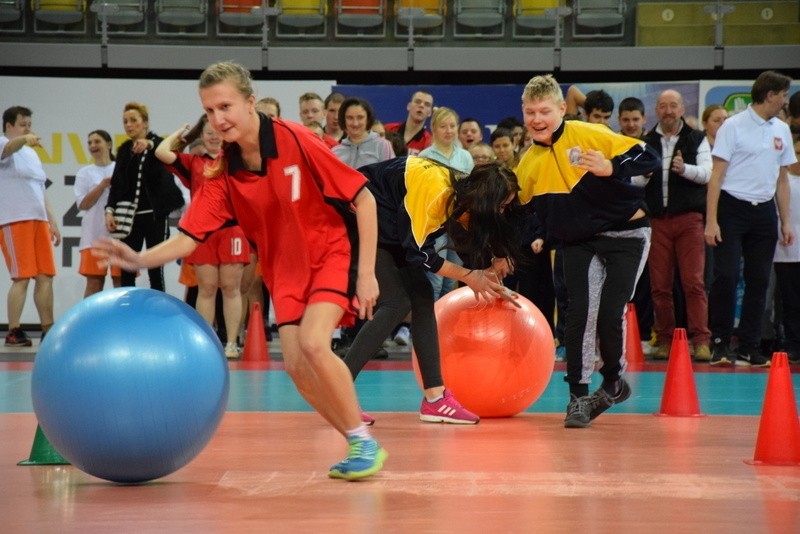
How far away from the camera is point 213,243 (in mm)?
9109

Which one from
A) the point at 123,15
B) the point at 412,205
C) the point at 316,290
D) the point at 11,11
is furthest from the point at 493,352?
the point at 11,11

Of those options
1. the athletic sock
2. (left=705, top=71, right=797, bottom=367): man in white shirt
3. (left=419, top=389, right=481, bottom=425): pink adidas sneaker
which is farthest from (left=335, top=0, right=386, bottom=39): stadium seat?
the athletic sock

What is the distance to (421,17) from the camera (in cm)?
1545

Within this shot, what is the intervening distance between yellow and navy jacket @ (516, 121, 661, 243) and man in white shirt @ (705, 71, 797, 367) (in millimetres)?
3351

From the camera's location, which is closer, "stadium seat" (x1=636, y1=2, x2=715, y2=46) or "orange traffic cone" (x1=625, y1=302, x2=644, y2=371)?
"orange traffic cone" (x1=625, y1=302, x2=644, y2=371)

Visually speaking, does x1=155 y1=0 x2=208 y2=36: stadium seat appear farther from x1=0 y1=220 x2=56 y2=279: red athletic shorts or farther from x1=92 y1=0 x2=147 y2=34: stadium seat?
x1=0 y1=220 x2=56 y2=279: red athletic shorts

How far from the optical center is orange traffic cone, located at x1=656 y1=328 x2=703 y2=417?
6.34 meters

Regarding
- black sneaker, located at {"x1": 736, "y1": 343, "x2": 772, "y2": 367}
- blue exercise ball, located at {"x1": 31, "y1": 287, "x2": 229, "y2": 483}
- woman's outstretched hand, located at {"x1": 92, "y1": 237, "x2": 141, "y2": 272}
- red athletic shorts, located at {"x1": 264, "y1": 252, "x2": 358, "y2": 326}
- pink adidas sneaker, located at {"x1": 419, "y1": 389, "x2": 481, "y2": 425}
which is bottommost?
black sneaker, located at {"x1": 736, "y1": 343, "x2": 772, "y2": 367}

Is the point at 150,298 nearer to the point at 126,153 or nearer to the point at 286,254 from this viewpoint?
the point at 286,254

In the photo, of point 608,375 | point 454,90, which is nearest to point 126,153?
point 454,90

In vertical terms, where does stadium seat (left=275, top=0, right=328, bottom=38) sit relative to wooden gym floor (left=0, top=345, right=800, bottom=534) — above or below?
above

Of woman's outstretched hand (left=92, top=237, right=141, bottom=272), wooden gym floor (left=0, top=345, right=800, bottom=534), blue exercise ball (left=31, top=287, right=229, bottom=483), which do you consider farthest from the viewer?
woman's outstretched hand (left=92, top=237, right=141, bottom=272)

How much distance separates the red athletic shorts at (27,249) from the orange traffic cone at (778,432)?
7.69 m

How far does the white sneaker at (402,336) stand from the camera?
35.7 feet
